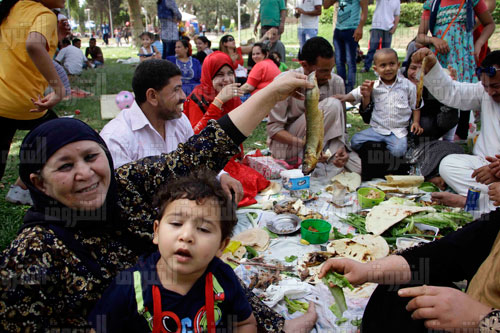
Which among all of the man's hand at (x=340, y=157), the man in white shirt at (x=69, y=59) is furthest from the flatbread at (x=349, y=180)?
the man in white shirt at (x=69, y=59)

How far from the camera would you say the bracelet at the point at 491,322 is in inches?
56.0

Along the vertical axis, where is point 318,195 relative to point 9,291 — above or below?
below

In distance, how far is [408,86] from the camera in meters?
4.91

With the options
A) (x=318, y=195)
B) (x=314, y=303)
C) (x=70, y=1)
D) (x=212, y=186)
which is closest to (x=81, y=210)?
(x=212, y=186)

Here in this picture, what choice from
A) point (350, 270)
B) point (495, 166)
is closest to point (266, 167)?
point (495, 166)

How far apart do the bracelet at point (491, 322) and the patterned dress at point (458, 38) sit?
4.58 metres

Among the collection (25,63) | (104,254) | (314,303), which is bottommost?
(314,303)

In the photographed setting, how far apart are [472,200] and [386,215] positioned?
944 mm

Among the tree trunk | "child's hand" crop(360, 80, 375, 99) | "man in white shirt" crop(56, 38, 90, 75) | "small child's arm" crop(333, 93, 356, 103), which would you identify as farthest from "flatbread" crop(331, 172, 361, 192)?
the tree trunk

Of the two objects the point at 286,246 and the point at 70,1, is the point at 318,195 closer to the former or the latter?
the point at 286,246

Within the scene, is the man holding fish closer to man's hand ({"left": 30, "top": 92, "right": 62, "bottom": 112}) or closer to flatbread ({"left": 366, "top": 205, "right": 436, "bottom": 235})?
flatbread ({"left": 366, "top": 205, "right": 436, "bottom": 235})

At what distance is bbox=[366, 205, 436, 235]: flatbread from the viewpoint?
3389 millimetres

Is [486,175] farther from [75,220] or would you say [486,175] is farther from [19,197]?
[19,197]

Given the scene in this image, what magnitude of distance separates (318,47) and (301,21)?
15.7ft
